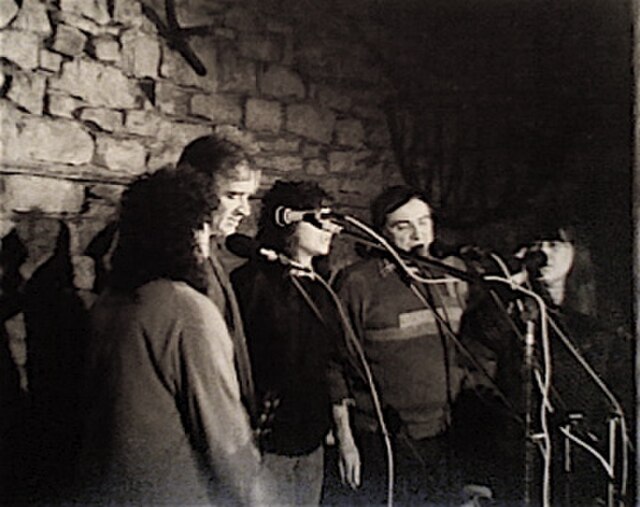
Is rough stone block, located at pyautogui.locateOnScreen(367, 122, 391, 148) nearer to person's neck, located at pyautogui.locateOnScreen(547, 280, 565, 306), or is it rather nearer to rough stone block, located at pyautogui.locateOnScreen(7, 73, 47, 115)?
person's neck, located at pyautogui.locateOnScreen(547, 280, 565, 306)

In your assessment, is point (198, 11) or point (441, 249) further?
point (441, 249)

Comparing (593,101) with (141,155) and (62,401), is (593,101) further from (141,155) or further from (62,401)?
(62,401)

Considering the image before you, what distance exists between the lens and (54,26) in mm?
1737

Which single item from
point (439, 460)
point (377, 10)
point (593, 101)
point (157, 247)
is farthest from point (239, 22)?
point (439, 460)

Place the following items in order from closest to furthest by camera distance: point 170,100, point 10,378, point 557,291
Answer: point 10,378
point 170,100
point 557,291

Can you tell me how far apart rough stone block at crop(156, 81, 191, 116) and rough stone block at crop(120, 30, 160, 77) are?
27mm

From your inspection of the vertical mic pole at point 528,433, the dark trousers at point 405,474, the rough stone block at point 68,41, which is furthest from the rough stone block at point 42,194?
the vertical mic pole at point 528,433

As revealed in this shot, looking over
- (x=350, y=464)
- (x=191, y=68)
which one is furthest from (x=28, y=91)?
(x=350, y=464)

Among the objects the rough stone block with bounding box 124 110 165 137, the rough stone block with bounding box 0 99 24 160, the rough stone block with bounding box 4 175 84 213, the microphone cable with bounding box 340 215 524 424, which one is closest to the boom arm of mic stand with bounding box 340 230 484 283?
the microphone cable with bounding box 340 215 524 424

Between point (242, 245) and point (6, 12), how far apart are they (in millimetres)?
576

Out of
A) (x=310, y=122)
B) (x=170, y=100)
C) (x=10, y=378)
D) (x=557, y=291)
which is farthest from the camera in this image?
(x=557, y=291)

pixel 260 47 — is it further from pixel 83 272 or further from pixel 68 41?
pixel 83 272

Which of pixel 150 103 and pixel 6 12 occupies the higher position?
pixel 6 12

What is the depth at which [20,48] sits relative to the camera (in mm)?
1712
